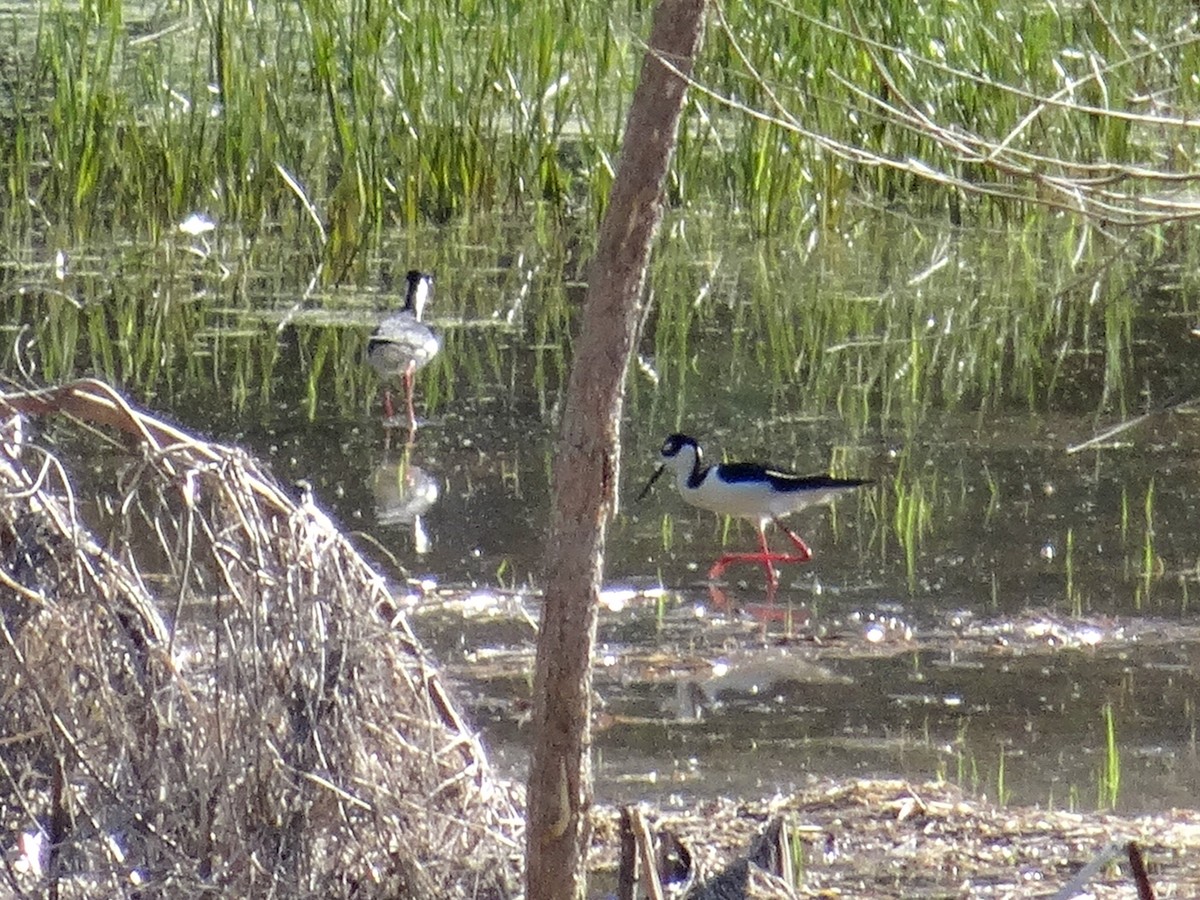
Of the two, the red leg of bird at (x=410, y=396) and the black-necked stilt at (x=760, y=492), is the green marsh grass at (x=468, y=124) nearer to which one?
the red leg of bird at (x=410, y=396)

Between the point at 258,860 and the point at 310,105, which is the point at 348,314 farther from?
the point at 258,860

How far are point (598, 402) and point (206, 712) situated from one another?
0.84 meters

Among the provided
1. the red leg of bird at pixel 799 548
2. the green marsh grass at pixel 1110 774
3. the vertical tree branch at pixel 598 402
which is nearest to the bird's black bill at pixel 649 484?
the red leg of bird at pixel 799 548

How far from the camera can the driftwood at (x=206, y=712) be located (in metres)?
3.63

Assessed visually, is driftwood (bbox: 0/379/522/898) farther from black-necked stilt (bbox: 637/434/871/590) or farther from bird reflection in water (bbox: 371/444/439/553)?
black-necked stilt (bbox: 637/434/871/590)

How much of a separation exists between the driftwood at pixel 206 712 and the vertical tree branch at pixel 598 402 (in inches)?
13.8

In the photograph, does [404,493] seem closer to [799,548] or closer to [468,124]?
[799,548]

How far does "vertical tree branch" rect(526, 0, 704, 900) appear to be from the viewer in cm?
348

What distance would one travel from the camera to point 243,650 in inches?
146

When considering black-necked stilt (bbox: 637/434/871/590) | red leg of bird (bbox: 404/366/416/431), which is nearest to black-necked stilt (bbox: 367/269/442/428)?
red leg of bird (bbox: 404/366/416/431)

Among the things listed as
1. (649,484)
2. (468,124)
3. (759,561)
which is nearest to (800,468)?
(649,484)

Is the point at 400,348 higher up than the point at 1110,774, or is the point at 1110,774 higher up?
the point at 400,348

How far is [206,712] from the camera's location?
3.70 meters

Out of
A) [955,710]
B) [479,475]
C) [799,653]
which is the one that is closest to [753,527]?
[479,475]
